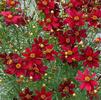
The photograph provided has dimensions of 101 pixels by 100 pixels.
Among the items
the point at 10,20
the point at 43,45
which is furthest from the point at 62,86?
the point at 10,20

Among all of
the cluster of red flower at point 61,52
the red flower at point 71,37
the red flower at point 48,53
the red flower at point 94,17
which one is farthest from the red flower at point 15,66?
the red flower at point 94,17

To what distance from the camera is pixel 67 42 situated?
168 cm

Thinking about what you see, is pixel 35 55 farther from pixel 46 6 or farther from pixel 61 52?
pixel 46 6

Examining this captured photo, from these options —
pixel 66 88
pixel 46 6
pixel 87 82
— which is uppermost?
pixel 46 6

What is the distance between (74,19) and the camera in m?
1.67

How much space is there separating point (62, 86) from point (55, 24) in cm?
30

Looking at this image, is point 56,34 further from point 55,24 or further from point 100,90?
point 100,90

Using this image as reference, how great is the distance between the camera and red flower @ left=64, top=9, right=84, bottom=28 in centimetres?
166

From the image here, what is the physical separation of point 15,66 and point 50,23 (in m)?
0.26

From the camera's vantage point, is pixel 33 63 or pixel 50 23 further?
pixel 50 23

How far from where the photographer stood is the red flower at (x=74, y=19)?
1.66 m

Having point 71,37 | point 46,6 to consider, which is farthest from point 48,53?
point 46,6

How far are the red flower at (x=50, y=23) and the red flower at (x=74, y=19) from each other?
0.17 ft

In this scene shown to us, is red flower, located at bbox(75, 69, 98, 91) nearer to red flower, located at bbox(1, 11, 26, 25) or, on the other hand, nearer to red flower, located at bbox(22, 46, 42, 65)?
red flower, located at bbox(22, 46, 42, 65)
